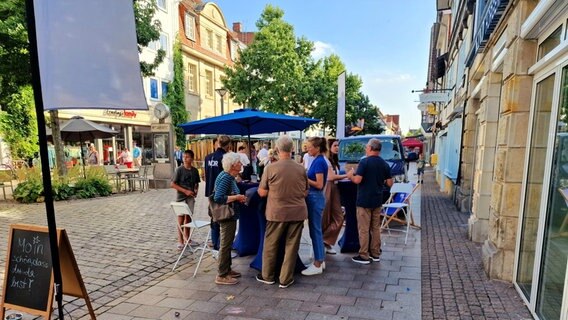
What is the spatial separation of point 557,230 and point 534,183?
2.17 ft

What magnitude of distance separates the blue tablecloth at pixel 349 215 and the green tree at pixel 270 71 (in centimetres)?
1787

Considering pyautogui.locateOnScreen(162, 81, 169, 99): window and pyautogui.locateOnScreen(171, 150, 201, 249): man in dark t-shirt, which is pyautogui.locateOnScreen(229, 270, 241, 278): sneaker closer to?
pyautogui.locateOnScreen(171, 150, 201, 249): man in dark t-shirt

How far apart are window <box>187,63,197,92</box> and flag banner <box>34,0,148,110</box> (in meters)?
23.1

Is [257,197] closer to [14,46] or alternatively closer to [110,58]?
[110,58]

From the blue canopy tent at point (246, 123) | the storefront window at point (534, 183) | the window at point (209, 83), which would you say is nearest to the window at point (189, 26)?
the window at point (209, 83)

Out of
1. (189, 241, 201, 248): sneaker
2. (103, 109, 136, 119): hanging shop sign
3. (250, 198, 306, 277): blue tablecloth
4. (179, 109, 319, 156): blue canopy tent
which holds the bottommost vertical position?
(189, 241, 201, 248): sneaker

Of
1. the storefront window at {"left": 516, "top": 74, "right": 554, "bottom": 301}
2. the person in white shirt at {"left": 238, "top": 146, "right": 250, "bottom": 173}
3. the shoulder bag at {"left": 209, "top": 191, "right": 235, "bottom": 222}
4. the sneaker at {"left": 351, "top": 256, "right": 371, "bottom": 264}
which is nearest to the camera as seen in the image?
the storefront window at {"left": 516, "top": 74, "right": 554, "bottom": 301}

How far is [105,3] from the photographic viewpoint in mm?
2445

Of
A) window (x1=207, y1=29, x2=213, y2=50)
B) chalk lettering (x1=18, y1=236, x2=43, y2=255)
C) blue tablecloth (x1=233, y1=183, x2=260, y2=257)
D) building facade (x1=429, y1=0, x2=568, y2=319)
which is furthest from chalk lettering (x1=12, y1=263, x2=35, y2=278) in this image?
window (x1=207, y1=29, x2=213, y2=50)

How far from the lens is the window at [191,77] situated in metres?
24.7

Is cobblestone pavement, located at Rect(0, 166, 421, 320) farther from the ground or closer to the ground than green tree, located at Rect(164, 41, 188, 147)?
closer to the ground

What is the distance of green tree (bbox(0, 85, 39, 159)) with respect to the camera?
49.9 feet

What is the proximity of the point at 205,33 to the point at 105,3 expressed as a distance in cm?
2579

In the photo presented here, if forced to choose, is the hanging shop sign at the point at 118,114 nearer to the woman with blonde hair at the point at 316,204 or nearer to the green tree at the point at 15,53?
the green tree at the point at 15,53
